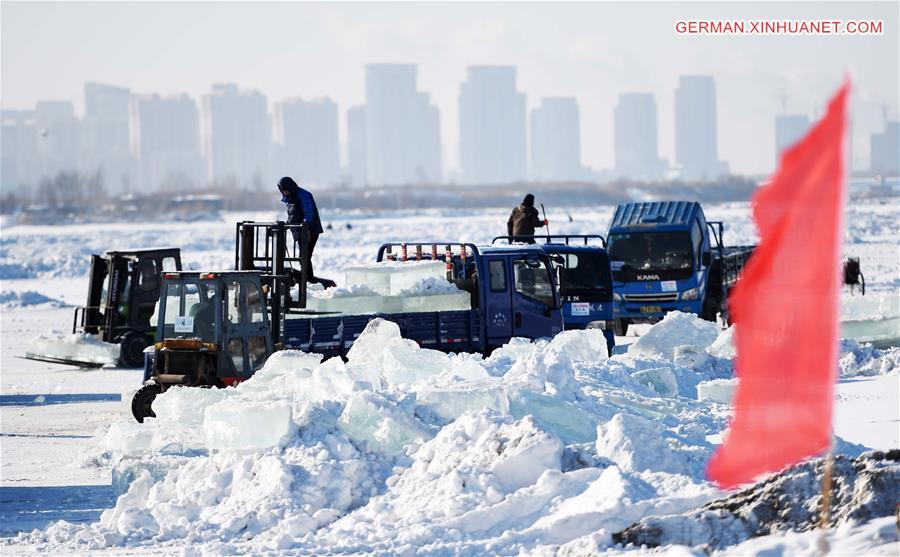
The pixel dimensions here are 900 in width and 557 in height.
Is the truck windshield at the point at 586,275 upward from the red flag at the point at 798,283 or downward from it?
downward

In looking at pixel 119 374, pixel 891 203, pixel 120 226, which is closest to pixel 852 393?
pixel 119 374

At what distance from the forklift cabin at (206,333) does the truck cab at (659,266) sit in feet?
29.6

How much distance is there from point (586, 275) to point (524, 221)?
66.1 inches

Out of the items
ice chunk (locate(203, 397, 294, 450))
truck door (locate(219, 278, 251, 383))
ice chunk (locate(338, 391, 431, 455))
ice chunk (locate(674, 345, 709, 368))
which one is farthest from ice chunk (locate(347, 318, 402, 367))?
ice chunk (locate(674, 345, 709, 368))

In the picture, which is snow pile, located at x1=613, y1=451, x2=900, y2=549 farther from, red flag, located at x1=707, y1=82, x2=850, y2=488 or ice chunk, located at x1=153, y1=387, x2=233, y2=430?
ice chunk, located at x1=153, y1=387, x2=233, y2=430

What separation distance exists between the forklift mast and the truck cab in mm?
7903

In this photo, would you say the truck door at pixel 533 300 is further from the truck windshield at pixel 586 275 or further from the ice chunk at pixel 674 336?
the truck windshield at pixel 586 275

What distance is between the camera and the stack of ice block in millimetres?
17797

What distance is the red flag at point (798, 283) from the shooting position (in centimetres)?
724

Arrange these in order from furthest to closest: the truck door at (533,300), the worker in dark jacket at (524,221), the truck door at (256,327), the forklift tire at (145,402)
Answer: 1. the worker in dark jacket at (524,221)
2. the truck door at (533,300)
3. the truck door at (256,327)
4. the forklift tire at (145,402)

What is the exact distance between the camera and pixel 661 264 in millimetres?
24453

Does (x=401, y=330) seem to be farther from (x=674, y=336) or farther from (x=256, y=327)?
(x=674, y=336)

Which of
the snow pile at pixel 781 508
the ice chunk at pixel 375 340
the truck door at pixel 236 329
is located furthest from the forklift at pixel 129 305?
the snow pile at pixel 781 508

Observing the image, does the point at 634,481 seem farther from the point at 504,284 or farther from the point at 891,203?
the point at 891,203
